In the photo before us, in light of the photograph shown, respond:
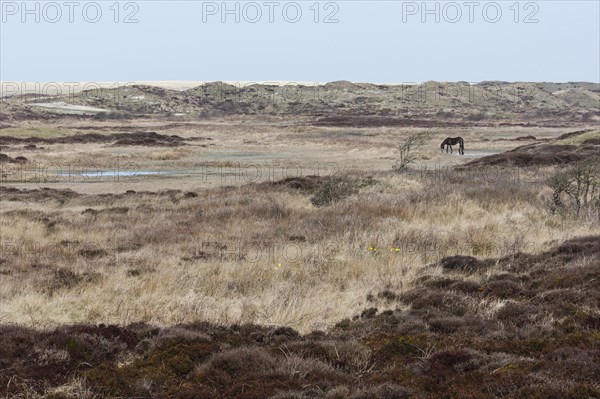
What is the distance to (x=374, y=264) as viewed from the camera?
44.1ft

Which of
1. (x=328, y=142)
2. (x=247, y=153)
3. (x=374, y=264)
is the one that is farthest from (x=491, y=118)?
(x=374, y=264)

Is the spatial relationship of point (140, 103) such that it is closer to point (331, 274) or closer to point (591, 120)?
point (591, 120)

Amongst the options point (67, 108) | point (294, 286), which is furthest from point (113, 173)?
point (67, 108)

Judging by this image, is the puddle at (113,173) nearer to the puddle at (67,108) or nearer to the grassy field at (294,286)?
the grassy field at (294,286)

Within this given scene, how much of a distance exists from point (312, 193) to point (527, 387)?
21153 mm

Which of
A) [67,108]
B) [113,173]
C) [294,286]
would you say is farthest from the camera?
[67,108]

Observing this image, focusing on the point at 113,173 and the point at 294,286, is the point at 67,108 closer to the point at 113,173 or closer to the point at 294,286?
the point at 113,173

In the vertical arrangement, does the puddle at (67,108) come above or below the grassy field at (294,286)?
above

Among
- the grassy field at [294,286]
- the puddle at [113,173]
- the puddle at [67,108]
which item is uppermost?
the puddle at [67,108]

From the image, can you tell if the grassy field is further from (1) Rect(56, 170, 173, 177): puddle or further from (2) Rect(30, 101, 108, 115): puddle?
(2) Rect(30, 101, 108, 115): puddle

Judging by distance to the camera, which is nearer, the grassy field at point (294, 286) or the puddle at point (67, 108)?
the grassy field at point (294, 286)

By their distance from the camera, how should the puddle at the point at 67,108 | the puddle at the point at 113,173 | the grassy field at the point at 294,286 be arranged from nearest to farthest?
the grassy field at the point at 294,286 < the puddle at the point at 113,173 < the puddle at the point at 67,108

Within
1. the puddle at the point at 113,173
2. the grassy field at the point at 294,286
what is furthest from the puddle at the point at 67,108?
the grassy field at the point at 294,286

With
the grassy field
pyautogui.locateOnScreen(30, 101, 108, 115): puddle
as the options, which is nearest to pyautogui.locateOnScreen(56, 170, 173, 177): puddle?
the grassy field
